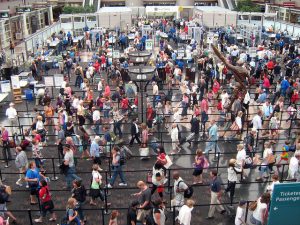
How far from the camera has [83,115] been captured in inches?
679

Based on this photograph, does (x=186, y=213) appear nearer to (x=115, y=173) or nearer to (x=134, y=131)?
(x=115, y=173)

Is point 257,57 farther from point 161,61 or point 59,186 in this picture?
point 59,186

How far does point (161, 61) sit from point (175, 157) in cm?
1254

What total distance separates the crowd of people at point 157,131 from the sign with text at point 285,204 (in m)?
0.21

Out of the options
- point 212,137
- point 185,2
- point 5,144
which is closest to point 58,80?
point 5,144

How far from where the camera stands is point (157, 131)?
57.5ft

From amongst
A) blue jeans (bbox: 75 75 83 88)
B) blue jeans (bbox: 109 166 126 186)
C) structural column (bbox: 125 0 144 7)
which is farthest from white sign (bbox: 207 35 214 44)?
structural column (bbox: 125 0 144 7)

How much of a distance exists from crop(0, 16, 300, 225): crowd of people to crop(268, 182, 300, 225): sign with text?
8.5 inches

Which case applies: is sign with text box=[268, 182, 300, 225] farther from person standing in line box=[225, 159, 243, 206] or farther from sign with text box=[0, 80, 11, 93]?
sign with text box=[0, 80, 11, 93]

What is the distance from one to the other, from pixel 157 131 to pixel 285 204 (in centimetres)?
861

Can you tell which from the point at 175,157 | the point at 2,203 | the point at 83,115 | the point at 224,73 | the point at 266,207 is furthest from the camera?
the point at 224,73

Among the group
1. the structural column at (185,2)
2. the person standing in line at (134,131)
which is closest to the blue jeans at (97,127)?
the person standing in line at (134,131)

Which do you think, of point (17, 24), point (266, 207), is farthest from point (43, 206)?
point (17, 24)

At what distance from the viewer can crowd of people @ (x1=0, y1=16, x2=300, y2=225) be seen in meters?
10.5
